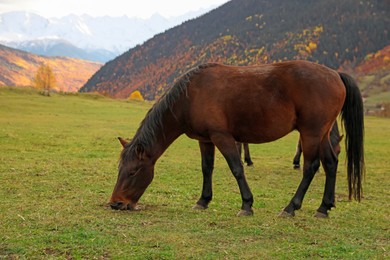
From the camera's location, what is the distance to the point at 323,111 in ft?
23.8

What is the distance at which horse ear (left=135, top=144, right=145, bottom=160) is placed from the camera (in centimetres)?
746

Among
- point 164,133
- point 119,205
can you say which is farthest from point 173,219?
point 164,133

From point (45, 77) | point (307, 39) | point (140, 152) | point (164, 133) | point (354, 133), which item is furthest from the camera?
point (307, 39)

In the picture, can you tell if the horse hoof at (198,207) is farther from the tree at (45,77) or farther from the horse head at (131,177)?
the tree at (45,77)

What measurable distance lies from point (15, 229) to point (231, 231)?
2.86m

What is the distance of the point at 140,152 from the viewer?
7.50m

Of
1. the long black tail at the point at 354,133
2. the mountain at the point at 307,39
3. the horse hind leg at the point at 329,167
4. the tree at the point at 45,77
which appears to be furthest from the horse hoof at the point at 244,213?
the mountain at the point at 307,39

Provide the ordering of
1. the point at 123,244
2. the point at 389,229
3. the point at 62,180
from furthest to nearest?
the point at 62,180 → the point at 389,229 → the point at 123,244

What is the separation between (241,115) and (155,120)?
4.71 ft

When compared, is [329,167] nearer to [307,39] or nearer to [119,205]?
[119,205]

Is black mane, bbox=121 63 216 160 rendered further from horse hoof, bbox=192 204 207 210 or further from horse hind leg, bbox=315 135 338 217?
horse hind leg, bbox=315 135 338 217

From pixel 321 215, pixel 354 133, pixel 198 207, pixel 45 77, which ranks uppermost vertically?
pixel 354 133

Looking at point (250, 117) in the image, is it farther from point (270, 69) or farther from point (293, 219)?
point (293, 219)

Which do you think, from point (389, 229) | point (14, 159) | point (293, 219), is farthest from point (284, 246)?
point (14, 159)
